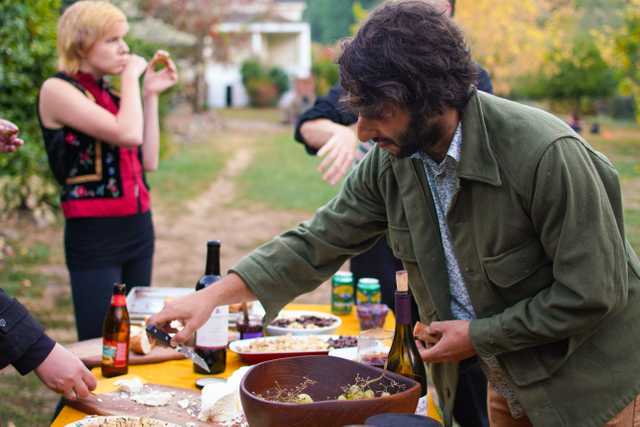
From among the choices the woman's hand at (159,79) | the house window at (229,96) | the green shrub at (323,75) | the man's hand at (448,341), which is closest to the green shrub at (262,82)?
the house window at (229,96)

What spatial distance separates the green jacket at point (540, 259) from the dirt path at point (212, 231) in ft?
18.7

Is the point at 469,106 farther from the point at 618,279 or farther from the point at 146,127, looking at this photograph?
the point at 146,127

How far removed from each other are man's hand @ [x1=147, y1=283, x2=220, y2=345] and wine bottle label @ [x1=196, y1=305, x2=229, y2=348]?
10.4 inches

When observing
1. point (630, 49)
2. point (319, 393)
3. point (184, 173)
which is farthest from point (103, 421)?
point (184, 173)

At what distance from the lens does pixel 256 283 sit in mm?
2590

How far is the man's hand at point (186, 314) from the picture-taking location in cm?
248

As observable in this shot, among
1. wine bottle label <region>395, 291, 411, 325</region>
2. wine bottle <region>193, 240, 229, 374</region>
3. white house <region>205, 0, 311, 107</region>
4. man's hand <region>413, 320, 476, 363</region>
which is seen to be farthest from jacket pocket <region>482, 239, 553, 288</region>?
white house <region>205, 0, 311, 107</region>

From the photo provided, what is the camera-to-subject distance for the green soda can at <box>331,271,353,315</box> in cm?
378

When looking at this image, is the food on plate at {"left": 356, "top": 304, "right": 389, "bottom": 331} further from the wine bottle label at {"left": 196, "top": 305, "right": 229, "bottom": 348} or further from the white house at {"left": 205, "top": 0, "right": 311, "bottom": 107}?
the white house at {"left": 205, "top": 0, "right": 311, "bottom": 107}

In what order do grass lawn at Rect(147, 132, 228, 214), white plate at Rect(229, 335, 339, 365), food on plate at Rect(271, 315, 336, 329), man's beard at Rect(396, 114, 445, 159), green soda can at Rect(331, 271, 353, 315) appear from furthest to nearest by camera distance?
grass lawn at Rect(147, 132, 228, 214) < green soda can at Rect(331, 271, 353, 315) < food on plate at Rect(271, 315, 336, 329) < white plate at Rect(229, 335, 339, 365) < man's beard at Rect(396, 114, 445, 159)

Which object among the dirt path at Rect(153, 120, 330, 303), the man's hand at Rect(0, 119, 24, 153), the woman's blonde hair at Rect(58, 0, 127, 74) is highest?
the woman's blonde hair at Rect(58, 0, 127, 74)

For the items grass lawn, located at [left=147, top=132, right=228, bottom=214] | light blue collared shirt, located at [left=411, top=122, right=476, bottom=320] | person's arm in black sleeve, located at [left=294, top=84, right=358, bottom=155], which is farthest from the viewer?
grass lawn, located at [left=147, top=132, right=228, bottom=214]

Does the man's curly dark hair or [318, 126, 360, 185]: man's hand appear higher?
the man's curly dark hair

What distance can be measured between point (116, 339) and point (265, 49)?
38.5 metres
